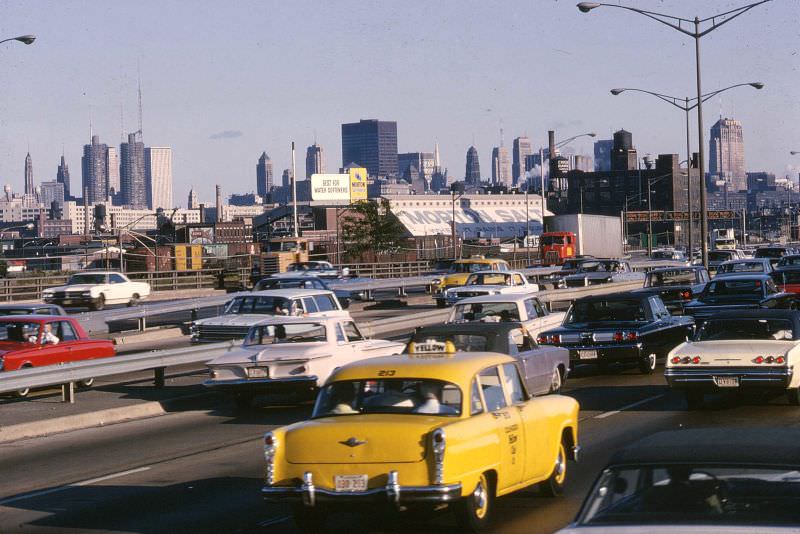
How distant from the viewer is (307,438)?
391 inches

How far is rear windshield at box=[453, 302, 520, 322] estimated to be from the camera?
23.3 m

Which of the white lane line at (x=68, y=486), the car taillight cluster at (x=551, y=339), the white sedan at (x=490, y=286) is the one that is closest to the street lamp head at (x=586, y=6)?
the white sedan at (x=490, y=286)

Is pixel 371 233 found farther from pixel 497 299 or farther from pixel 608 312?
pixel 608 312

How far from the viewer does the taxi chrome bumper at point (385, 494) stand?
31.2ft

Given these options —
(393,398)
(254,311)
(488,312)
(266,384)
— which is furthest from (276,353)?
(393,398)

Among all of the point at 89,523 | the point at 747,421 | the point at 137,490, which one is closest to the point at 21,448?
the point at 137,490

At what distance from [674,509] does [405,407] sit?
4.48 m

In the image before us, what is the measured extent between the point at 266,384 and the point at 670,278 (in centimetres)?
2001

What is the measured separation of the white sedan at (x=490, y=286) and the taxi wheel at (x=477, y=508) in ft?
90.9

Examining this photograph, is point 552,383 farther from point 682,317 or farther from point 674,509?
point 674,509

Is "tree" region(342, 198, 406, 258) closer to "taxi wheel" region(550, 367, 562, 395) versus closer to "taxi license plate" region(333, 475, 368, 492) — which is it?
"taxi wheel" region(550, 367, 562, 395)

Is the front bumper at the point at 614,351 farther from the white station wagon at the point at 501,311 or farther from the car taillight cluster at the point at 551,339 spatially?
the white station wagon at the point at 501,311

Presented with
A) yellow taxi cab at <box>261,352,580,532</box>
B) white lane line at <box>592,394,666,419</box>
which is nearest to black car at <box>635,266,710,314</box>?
white lane line at <box>592,394,666,419</box>

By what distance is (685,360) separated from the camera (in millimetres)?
17984
